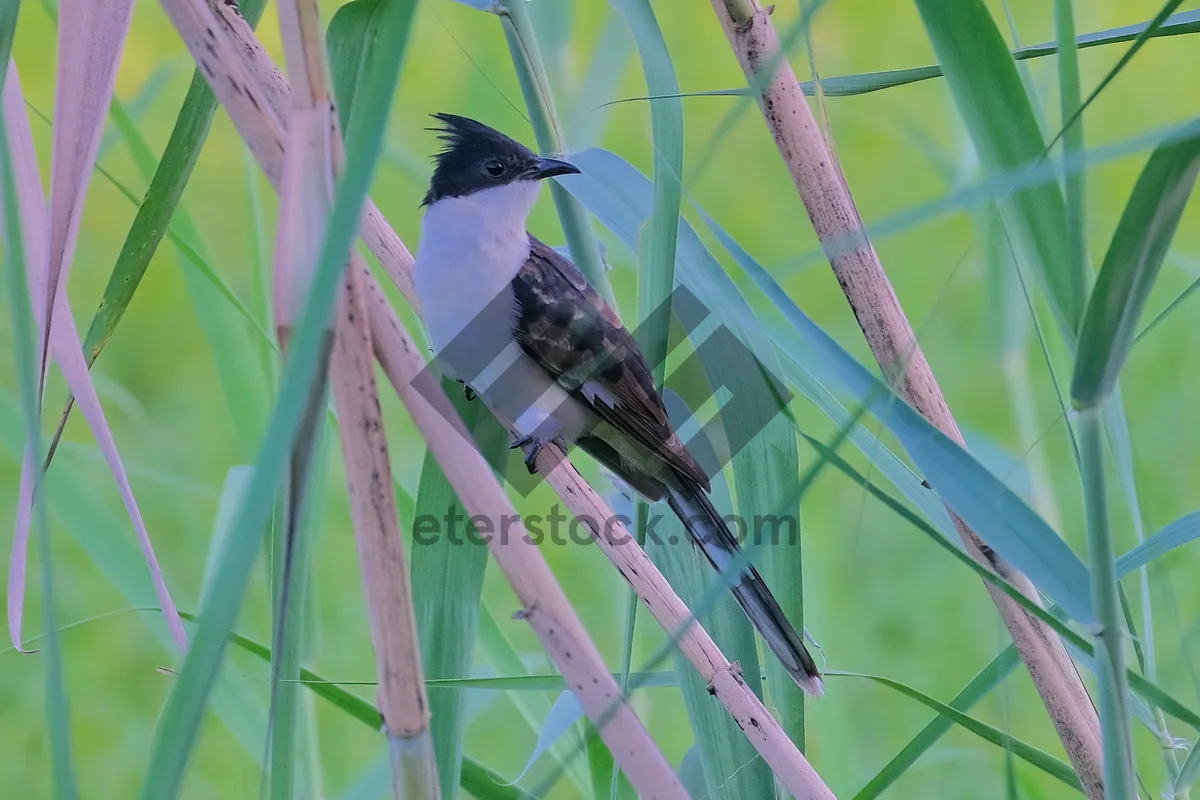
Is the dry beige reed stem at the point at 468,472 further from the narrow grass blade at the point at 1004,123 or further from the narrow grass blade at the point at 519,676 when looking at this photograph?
the narrow grass blade at the point at 1004,123

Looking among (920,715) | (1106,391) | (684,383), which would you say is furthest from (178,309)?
(1106,391)

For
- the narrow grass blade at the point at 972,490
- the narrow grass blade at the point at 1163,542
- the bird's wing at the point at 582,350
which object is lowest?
the narrow grass blade at the point at 972,490

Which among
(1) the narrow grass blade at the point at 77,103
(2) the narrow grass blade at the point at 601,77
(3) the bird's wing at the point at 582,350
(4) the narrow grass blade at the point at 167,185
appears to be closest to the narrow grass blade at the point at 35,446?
(1) the narrow grass blade at the point at 77,103

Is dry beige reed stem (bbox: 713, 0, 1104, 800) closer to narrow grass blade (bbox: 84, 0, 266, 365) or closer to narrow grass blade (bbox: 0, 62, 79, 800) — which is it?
narrow grass blade (bbox: 84, 0, 266, 365)

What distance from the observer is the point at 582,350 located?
1.57 meters

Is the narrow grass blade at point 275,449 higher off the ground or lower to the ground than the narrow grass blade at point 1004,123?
lower

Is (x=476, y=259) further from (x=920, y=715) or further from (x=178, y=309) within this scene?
(x=178, y=309)

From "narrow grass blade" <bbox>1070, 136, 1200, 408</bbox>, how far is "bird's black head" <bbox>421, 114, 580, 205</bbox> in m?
1.04

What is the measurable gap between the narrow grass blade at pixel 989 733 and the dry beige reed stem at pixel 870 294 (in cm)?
3

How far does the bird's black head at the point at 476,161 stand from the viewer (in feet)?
5.08

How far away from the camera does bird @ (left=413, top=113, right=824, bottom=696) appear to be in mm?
1422

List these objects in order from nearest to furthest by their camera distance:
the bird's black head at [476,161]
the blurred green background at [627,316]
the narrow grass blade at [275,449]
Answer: the narrow grass blade at [275,449] → the blurred green background at [627,316] → the bird's black head at [476,161]

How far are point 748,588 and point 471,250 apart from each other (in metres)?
0.72

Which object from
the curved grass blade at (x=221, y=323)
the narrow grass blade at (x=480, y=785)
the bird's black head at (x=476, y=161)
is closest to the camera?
the narrow grass blade at (x=480, y=785)
